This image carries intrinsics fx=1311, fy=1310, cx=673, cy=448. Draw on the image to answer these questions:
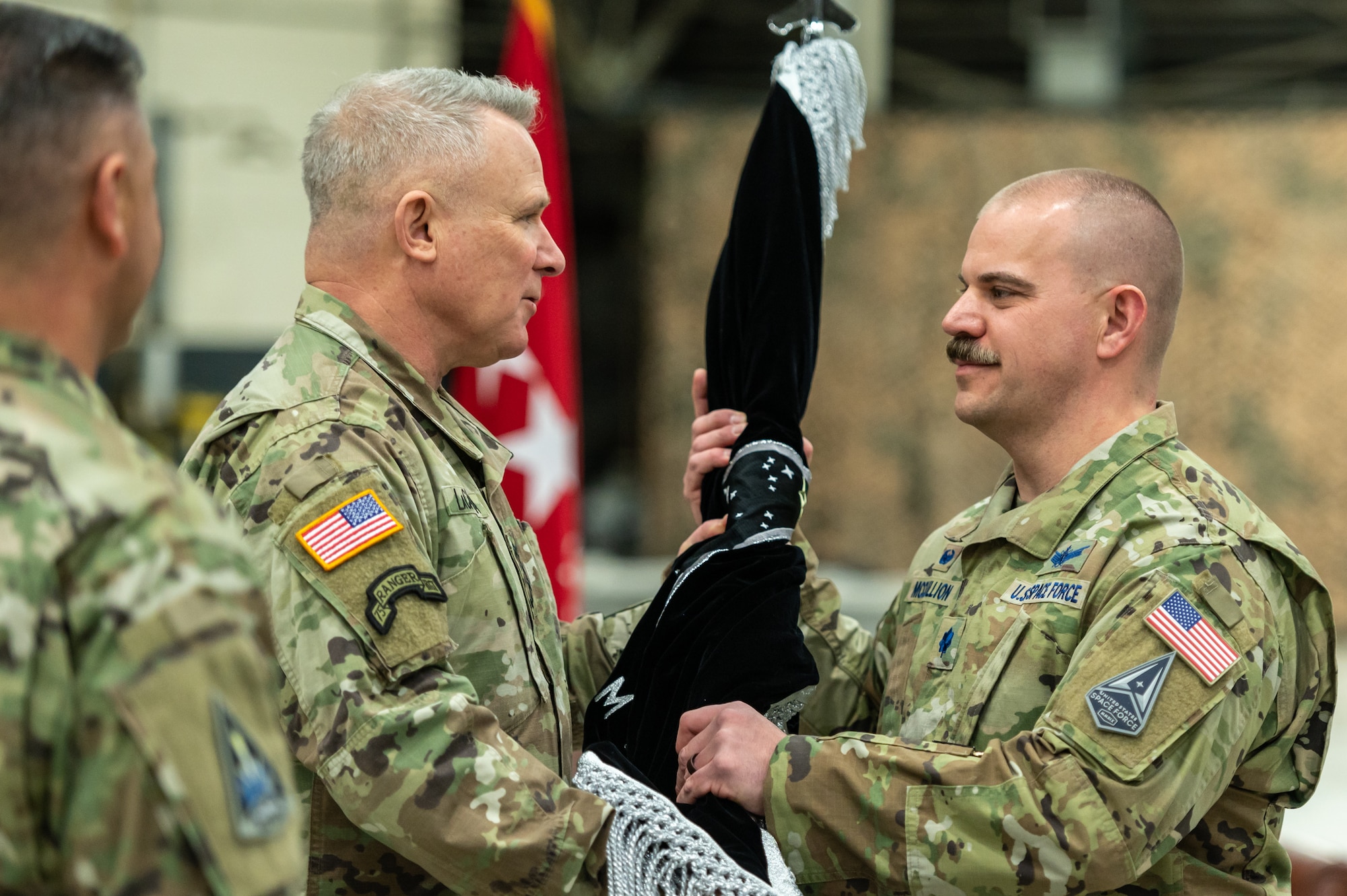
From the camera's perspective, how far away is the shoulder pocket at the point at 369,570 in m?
1.54

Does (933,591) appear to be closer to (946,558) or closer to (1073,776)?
(946,558)

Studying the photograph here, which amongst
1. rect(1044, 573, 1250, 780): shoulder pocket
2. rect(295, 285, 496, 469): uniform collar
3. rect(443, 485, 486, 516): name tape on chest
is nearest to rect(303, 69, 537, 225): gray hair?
rect(295, 285, 496, 469): uniform collar

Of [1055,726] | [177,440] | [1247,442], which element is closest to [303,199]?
[177,440]

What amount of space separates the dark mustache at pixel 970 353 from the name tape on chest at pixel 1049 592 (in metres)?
0.36

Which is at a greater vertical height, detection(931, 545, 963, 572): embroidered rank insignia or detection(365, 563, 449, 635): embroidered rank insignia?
detection(365, 563, 449, 635): embroidered rank insignia

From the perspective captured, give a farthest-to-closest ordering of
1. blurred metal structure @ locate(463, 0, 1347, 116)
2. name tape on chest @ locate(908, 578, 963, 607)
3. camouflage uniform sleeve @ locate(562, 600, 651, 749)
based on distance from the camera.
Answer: blurred metal structure @ locate(463, 0, 1347, 116)
camouflage uniform sleeve @ locate(562, 600, 651, 749)
name tape on chest @ locate(908, 578, 963, 607)

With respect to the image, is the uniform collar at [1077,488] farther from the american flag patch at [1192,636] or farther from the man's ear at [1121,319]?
the american flag patch at [1192,636]

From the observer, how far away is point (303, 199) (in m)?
7.22

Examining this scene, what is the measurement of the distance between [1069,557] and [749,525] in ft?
1.57

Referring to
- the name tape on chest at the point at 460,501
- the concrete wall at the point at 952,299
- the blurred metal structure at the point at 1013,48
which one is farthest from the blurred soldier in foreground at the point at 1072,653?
the blurred metal structure at the point at 1013,48

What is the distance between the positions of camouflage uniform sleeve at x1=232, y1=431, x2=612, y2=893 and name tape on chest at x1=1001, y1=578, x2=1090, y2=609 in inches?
29.6

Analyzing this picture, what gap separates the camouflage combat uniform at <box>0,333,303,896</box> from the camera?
927 millimetres

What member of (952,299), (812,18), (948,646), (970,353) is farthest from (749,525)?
(952,299)

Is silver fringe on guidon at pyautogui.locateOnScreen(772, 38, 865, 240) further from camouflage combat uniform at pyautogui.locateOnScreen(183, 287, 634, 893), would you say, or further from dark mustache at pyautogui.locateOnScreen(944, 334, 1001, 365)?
camouflage combat uniform at pyautogui.locateOnScreen(183, 287, 634, 893)
